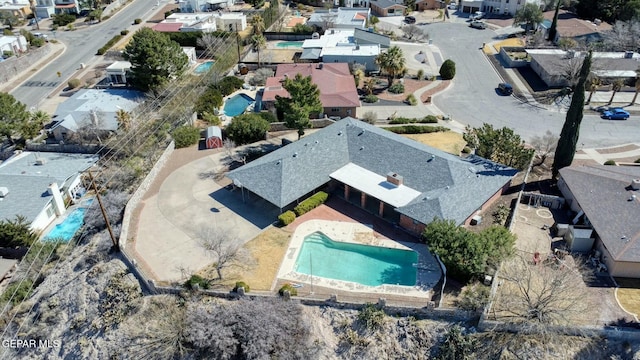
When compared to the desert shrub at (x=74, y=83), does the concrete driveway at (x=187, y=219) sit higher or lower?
lower

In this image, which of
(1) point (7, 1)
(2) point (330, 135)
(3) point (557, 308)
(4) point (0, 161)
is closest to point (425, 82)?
(2) point (330, 135)

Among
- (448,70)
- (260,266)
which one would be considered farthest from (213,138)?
(448,70)

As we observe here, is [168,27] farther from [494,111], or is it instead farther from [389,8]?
[494,111]

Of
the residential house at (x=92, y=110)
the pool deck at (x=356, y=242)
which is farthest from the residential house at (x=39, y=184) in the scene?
the pool deck at (x=356, y=242)

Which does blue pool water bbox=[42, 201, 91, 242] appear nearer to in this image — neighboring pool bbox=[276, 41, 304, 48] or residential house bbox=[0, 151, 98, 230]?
residential house bbox=[0, 151, 98, 230]

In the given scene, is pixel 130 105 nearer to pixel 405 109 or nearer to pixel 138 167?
pixel 138 167

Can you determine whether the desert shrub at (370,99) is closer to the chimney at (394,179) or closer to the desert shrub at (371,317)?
the chimney at (394,179)

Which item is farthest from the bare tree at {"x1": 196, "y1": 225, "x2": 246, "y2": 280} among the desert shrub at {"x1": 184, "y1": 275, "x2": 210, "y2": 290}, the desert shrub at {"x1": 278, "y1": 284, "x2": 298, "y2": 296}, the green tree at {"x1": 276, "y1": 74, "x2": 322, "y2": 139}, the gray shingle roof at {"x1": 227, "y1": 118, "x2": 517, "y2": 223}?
the green tree at {"x1": 276, "y1": 74, "x2": 322, "y2": 139}
